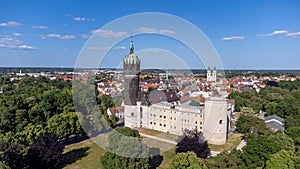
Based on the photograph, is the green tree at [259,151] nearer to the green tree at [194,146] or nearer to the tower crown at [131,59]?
the green tree at [194,146]

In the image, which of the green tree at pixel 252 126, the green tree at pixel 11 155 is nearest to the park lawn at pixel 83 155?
the green tree at pixel 11 155

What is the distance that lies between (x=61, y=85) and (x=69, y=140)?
34646 mm

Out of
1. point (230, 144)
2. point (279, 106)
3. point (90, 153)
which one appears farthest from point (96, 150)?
point (279, 106)

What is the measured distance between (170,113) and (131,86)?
5731 mm

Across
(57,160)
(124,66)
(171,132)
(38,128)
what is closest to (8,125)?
(38,128)

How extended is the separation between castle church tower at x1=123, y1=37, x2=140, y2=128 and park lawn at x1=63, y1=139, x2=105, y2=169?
238 inches

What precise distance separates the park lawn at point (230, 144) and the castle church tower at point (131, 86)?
9885 millimetres

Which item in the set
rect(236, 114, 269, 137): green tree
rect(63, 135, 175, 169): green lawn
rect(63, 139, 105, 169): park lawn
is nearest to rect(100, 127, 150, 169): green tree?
rect(63, 135, 175, 169): green lawn

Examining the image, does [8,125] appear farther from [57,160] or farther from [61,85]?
[61,85]

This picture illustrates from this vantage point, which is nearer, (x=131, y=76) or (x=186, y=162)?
(x=186, y=162)

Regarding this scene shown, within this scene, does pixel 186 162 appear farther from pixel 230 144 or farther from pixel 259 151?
pixel 230 144

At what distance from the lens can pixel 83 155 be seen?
1994 centimetres

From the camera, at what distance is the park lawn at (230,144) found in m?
22.1

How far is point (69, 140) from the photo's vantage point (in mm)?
24078
